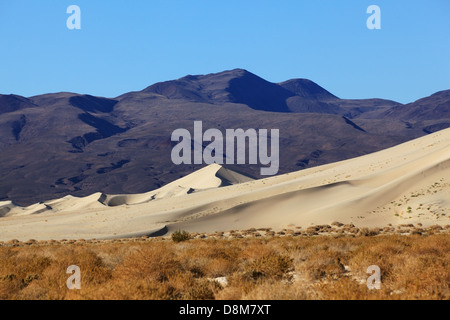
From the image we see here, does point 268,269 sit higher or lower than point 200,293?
lower

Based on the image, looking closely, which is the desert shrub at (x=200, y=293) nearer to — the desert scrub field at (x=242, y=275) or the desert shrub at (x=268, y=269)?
the desert scrub field at (x=242, y=275)

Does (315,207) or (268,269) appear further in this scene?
(315,207)

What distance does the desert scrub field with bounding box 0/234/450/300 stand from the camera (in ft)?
30.0

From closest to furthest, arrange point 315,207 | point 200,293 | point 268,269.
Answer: point 200,293, point 268,269, point 315,207

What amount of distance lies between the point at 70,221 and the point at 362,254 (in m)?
40.7

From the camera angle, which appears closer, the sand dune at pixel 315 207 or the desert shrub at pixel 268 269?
the desert shrub at pixel 268 269

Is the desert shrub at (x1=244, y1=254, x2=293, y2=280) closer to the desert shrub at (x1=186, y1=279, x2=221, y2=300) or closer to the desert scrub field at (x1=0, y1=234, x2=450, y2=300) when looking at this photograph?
the desert scrub field at (x1=0, y1=234, x2=450, y2=300)

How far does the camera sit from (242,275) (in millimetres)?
11273

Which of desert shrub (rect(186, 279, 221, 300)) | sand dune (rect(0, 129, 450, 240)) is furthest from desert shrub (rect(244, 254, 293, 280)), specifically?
sand dune (rect(0, 129, 450, 240))

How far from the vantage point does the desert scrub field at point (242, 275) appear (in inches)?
360

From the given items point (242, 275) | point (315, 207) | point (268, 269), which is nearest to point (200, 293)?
point (242, 275)

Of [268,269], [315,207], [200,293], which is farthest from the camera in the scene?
[315,207]

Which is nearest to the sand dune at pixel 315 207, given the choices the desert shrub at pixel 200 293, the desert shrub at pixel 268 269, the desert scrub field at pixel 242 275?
the desert scrub field at pixel 242 275

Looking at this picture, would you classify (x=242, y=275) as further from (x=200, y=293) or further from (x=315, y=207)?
(x=315, y=207)
